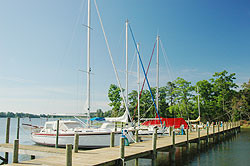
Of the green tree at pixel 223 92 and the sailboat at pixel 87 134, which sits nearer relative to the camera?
the sailboat at pixel 87 134

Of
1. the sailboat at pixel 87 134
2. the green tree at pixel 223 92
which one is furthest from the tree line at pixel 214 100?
the sailboat at pixel 87 134

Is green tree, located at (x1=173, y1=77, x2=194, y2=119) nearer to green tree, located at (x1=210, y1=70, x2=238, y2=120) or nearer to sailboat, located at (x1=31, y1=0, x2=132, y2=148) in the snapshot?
green tree, located at (x1=210, y1=70, x2=238, y2=120)

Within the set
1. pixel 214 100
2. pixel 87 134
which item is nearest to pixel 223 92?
pixel 214 100

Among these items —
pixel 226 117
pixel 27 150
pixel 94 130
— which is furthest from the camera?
pixel 226 117

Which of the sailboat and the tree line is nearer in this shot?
the sailboat

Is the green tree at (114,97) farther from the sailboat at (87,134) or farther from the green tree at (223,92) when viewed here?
the sailboat at (87,134)

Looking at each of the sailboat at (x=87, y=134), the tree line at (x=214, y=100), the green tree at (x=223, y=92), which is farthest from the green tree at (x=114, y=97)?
the sailboat at (x=87, y=134)

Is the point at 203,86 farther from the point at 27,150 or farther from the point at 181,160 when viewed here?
the point at 27,150

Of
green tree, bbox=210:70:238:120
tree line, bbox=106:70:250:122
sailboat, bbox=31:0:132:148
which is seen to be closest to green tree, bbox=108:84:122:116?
tree line, bbox=106:70:250:122

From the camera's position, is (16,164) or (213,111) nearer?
(16,164)

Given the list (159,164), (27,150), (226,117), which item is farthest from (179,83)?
(27,150)

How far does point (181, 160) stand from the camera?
17.6 m

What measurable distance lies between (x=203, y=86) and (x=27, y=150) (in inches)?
1929

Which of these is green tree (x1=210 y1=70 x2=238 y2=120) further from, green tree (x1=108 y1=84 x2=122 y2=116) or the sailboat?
the sailboat
